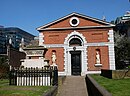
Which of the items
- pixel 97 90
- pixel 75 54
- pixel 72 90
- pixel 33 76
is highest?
pixel 75 54

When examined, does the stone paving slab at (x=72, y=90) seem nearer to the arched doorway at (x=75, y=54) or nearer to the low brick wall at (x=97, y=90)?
the low brick wall at (x=97, y=90)

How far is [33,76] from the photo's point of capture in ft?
38.5

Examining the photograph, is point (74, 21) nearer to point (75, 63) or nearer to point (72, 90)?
point (75, 63)

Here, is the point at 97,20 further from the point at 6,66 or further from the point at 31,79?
the point at 31,79

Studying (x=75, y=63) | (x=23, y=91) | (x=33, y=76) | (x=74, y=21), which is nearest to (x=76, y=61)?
(x=75, y=63)

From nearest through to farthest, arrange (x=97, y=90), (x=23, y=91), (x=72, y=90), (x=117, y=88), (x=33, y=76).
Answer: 1. (x=97, y=90)
2. (x=23, y=91)
3. (x=117, y=88)
4. (x=33, y=76)
5. (x=72, y=90)

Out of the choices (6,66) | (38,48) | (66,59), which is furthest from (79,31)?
(38,48)

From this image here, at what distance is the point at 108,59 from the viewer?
28203 mm

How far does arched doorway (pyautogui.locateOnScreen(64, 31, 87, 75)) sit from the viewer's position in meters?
28.6

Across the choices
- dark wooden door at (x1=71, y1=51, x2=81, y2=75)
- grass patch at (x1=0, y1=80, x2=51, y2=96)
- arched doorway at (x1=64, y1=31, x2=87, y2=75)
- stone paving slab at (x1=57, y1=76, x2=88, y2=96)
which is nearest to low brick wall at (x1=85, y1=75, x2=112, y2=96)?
stone paving slab at (x1=57, y1=76, x2=88, y2=96)

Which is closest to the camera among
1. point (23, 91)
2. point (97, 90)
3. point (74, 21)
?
point (97, 90)

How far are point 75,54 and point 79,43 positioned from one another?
1.65 meters

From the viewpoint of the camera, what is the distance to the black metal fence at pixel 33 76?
38.2 feet

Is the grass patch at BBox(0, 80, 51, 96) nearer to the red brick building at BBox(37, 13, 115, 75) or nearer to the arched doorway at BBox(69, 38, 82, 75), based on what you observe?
the red brick building at BBox(37, 13, 115, 75)
